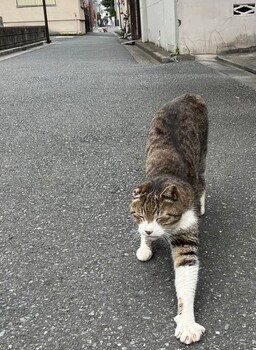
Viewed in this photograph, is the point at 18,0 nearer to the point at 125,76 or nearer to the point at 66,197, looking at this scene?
the point at 125,76

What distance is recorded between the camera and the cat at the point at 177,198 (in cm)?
213

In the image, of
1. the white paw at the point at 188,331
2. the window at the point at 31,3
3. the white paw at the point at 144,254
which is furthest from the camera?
the window at the point at 31,3

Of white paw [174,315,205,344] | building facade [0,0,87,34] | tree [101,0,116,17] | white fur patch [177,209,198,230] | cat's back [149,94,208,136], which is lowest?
white paw [174,315,205,344]

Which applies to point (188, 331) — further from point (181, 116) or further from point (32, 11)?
point (32, 11)

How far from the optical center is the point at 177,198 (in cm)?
221

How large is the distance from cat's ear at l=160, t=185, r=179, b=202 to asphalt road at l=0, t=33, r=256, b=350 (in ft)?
1.79

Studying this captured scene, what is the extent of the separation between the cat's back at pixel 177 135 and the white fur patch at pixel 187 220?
1.14 feet

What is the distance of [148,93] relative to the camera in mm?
7621

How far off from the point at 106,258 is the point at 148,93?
5.38 metres

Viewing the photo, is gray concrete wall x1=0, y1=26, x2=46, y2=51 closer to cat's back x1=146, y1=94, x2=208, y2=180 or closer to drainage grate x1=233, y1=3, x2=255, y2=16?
drainage grate x1=233, y1=3, x2=255, y2=16

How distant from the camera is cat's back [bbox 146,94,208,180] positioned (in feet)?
8.78

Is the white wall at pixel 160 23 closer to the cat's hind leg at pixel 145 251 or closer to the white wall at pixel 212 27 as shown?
the white wall at pixel 212 27

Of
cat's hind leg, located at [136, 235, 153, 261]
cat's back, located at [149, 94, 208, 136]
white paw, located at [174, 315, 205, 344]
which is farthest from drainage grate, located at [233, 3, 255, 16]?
white paw, located at [174, 315, 205, 344]

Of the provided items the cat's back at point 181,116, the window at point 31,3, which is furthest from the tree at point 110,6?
the cat's back at point 181,116
